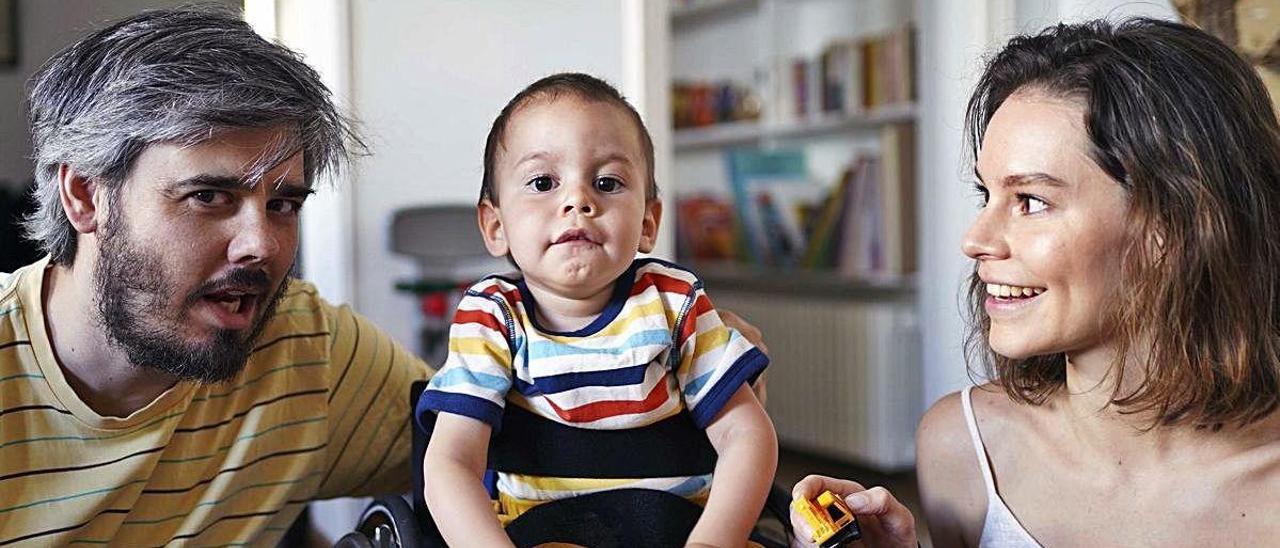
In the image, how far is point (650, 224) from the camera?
5.05 ft

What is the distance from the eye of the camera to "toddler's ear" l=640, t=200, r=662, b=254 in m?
1.53

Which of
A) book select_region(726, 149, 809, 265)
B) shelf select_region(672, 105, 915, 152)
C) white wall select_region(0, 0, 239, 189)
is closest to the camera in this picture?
white wall select_region(0, 0, 239, 189)

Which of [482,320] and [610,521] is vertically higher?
[482,320]

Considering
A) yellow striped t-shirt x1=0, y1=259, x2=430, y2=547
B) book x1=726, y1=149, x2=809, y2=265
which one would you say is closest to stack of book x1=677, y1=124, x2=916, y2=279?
book x1=726, y1=149, x2=809, y2=265

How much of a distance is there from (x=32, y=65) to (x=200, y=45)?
2204 millimetres

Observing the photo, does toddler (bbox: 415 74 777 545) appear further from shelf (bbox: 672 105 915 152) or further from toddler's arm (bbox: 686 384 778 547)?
shelf (bbox: 672 105 915 152)

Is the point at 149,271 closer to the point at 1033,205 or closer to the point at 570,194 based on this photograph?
the point at 570,194

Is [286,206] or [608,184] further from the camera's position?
[286,206]

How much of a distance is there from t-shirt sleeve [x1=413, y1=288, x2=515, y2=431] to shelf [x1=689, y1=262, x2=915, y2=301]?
295 cm

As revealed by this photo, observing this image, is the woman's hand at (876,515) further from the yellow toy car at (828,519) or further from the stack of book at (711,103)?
the stack of book at (711,103)

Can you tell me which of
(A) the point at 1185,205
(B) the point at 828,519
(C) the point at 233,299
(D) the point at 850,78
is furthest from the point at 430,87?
(D) the point at 850,78

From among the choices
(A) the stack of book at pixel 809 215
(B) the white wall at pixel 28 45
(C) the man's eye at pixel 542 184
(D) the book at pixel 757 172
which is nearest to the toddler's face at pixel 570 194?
(C) the man's eye at pixel 542 184

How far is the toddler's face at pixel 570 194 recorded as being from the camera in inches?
55.1

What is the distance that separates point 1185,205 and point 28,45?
10.5 ft
